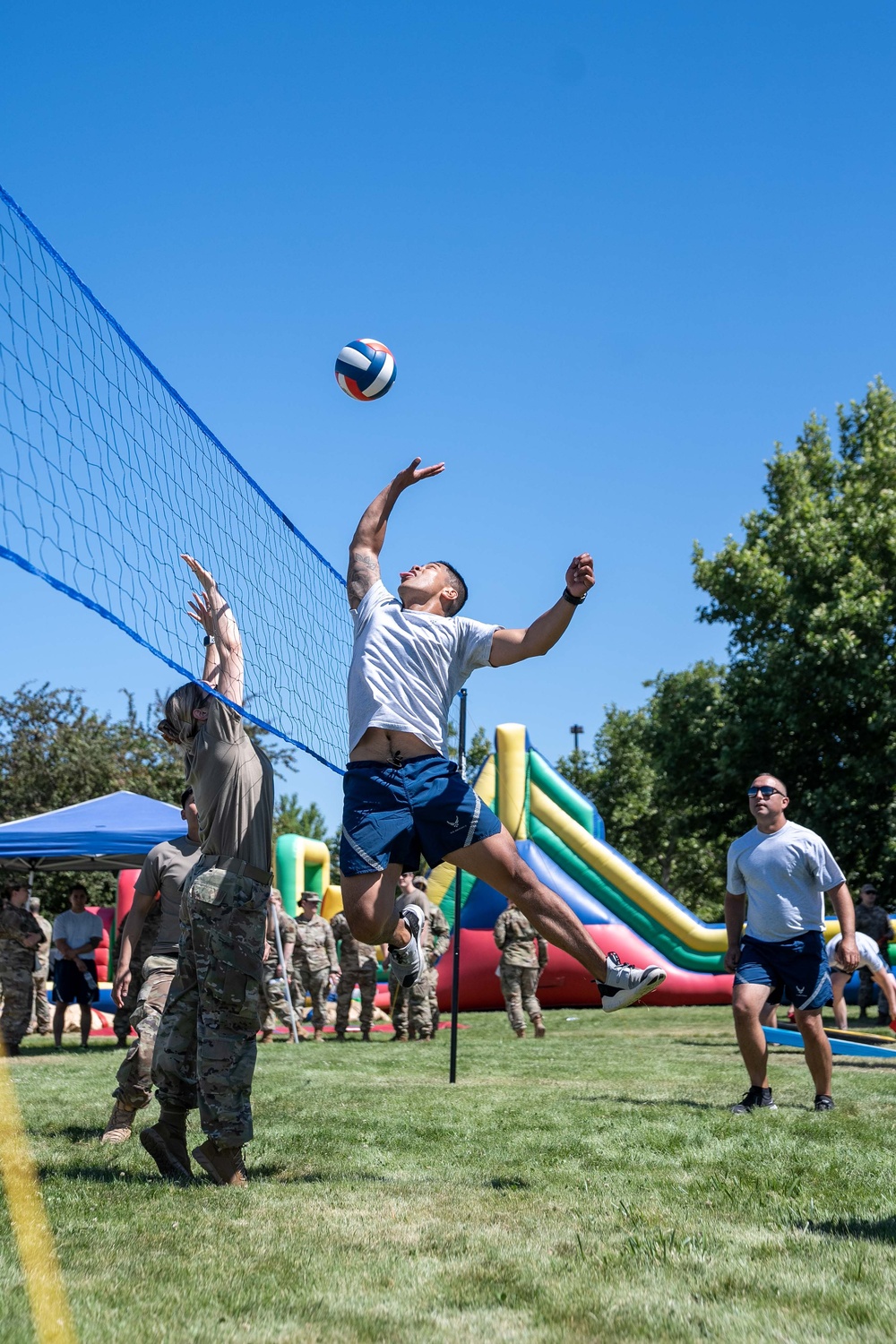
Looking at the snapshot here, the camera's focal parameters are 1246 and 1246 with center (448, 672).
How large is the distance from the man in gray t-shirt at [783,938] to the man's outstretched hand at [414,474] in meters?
3.09

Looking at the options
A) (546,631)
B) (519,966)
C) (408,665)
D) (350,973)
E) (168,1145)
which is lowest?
(168,1145)

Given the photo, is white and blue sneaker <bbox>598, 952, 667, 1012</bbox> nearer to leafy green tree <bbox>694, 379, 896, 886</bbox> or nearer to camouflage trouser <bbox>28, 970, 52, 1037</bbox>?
camouflage trouser <bbox>28, 970, 52, 1037</bbox>

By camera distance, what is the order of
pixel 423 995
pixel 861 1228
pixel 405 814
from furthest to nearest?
pixel 423 995
pixel 405 814
pixel 861 1228

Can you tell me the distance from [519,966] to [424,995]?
1380 millimetres

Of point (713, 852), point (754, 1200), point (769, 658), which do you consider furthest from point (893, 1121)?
point (713, 852)

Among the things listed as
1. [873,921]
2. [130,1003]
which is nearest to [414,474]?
[130,1003]

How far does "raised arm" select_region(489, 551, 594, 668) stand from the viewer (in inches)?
200

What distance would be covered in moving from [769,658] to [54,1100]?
76.8ft

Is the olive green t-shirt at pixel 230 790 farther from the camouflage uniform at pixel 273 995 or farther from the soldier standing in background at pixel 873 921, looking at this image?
the soldier standing in background at pixel 873 921

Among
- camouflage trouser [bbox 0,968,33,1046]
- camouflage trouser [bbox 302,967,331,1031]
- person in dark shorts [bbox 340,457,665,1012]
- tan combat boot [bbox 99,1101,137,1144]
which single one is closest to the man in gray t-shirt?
person in dark shorts [bbox 340,457,665,1012]

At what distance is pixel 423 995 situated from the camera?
15547 millimetres

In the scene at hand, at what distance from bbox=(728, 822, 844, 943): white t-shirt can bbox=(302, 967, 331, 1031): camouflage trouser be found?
33.3 ft

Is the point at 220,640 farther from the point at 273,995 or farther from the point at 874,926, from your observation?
the point at 874,926

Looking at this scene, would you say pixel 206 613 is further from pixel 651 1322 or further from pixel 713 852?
pixel 713 852
